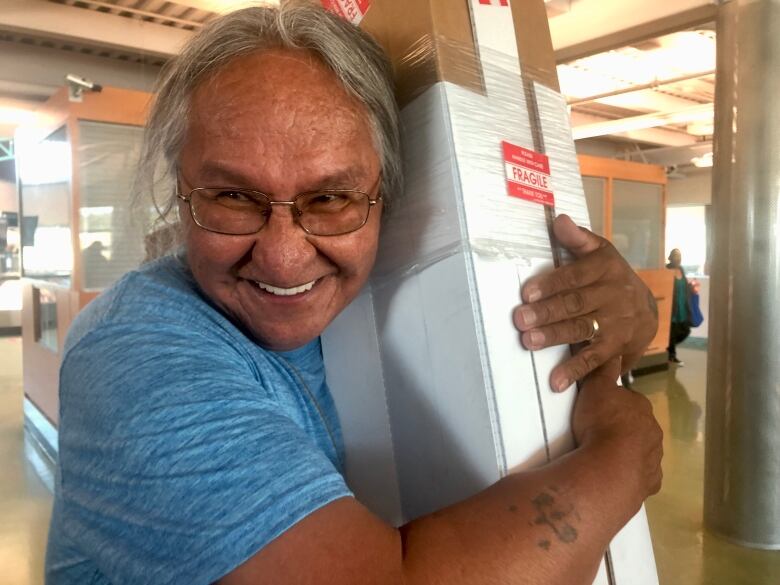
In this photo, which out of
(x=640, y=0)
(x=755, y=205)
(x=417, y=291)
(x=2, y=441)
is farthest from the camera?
(x=2, y=441)

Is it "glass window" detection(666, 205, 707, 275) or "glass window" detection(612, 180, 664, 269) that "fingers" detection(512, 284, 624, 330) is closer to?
"glass window" detection(612, 180, 664, 269)

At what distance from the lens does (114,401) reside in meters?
0.61

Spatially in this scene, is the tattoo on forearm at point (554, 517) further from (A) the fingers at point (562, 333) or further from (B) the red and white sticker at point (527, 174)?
(B) the red and white sticker at point (527, 174)

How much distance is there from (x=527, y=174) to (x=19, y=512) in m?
3.58

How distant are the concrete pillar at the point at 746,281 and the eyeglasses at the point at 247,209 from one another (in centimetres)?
280

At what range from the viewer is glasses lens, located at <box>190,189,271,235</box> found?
0.77 meters

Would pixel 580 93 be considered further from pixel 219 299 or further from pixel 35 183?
pixel 219 299

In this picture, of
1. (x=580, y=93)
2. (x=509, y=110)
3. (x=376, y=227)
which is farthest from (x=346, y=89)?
(x=580, y=93)

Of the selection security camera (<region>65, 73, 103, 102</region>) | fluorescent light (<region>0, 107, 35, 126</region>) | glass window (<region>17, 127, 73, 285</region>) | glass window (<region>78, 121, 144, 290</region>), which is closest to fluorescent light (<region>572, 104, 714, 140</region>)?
glass window (<region>78, 121, 144, 290</region>)

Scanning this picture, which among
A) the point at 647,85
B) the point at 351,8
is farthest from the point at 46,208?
the point at 647,85

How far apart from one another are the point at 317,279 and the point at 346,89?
0.25 meters

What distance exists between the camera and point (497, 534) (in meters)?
0.63

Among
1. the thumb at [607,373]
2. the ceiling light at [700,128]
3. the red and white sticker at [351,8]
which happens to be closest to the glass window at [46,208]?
the red and white sticker at [351,8]

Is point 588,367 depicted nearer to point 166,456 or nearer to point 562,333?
point 562,333
